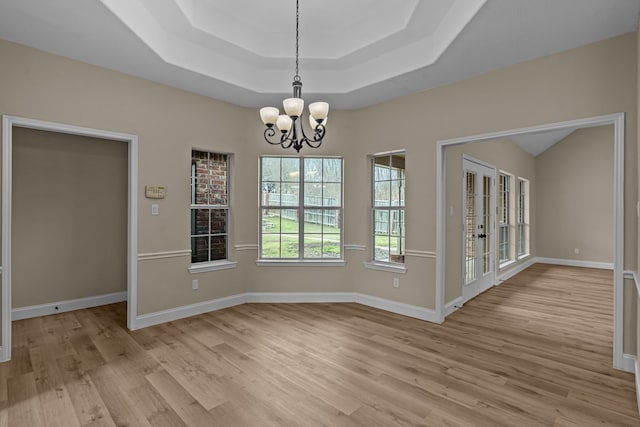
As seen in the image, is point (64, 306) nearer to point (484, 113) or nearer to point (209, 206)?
point (209, 206)

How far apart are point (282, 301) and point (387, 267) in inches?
62.1

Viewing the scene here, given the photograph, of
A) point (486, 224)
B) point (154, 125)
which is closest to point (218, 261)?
point (154, 125)

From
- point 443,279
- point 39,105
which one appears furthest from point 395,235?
point 39,105

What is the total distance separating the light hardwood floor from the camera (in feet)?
7.15

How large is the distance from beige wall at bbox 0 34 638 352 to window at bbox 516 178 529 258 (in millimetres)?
4916

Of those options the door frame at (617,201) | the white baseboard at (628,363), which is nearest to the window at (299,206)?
the door frame at (617,201)

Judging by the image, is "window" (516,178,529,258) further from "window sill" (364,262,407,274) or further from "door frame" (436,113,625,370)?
"door frame" (436,113,625,370)

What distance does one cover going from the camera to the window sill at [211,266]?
4215 millimetres

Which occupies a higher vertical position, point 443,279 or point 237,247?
point 237,247

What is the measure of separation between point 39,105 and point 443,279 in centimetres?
460

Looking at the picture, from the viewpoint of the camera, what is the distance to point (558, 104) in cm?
305

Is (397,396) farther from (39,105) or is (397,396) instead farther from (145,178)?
(39,105)

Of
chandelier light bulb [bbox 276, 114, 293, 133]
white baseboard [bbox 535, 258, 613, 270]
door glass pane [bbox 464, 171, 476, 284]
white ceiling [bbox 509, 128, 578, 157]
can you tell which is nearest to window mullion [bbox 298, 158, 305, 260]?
chandelier light bulb [bbox 276, 114, 293, 133]

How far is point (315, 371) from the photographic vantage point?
2748mm
